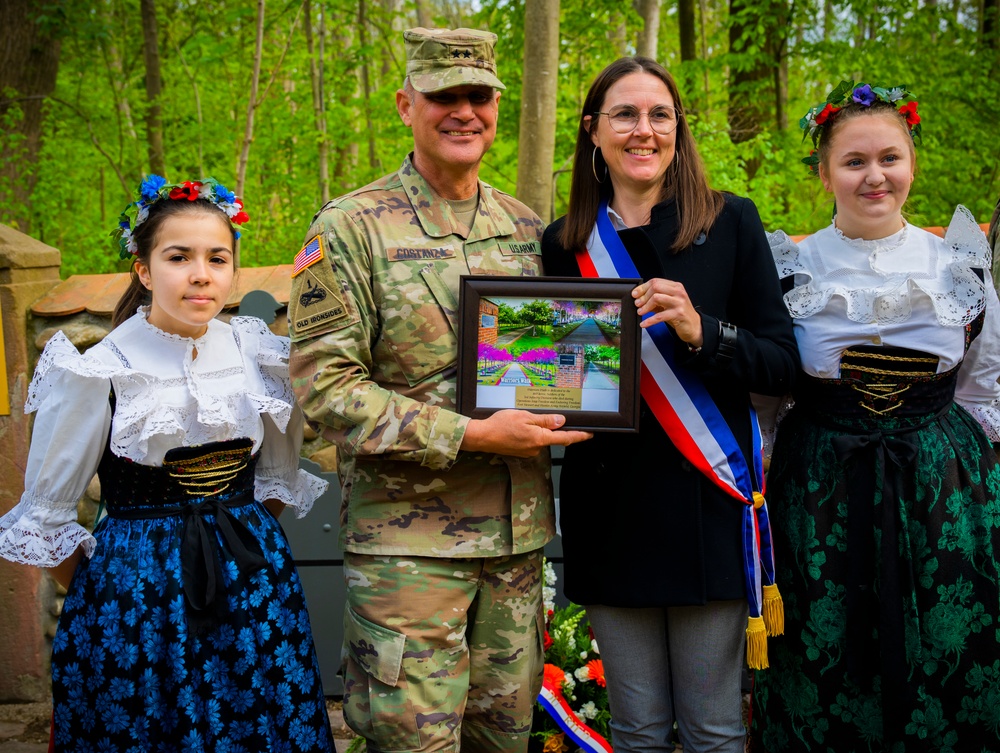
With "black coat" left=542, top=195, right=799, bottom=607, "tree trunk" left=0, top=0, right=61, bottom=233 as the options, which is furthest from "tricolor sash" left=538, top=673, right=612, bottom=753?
"tree trunk" left=0, top=0, right=61, bottom=233

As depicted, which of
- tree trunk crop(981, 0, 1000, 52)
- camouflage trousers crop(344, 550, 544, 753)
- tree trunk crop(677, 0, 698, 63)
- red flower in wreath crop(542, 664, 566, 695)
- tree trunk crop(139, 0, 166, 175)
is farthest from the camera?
tree trunk crop(677, 0, 698, 63)

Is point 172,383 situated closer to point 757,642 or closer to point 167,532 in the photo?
point 167,532

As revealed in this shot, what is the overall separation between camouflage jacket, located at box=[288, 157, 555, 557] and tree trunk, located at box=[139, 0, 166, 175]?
19.4 feet

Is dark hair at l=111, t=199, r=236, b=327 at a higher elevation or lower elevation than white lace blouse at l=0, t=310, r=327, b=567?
higher

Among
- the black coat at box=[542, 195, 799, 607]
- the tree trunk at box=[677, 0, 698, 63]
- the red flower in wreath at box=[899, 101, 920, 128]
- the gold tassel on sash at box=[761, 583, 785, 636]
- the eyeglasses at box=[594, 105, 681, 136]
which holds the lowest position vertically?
the gold tassel on sash at box=[761, 583, 785, 636]

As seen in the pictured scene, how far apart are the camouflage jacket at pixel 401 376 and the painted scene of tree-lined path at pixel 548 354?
14cm

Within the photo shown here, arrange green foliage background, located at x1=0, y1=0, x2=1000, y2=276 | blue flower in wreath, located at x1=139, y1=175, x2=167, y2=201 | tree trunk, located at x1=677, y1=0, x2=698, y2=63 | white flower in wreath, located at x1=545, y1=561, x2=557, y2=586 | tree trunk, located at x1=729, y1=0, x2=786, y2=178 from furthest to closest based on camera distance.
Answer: tree trunk, located at x1=677, y1=0, x2=698, y2=63, tree trunk, located at x1=729, y1=0, x2=786, y2=178, green foliage background, located at x1=0, y1=0, x2=1000, y2=276, white flower in wreath, located at x1=545, y1=561, x2=557, y2=586, blue flower in wreath, located at x1=139, y1=175, x2=167, y2=201

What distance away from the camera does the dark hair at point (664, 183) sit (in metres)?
2.48

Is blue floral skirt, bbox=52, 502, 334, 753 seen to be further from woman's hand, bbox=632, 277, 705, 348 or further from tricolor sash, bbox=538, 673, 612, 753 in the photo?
woman's hand, bbox=632, 277, 705, 348

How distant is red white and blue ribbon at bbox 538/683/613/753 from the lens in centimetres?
327

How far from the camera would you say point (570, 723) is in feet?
10.9

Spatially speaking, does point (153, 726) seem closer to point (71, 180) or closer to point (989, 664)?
point (989, 664)

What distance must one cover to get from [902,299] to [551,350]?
3.19ft

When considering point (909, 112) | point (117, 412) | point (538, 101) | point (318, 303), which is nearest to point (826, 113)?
point (909, 112)
